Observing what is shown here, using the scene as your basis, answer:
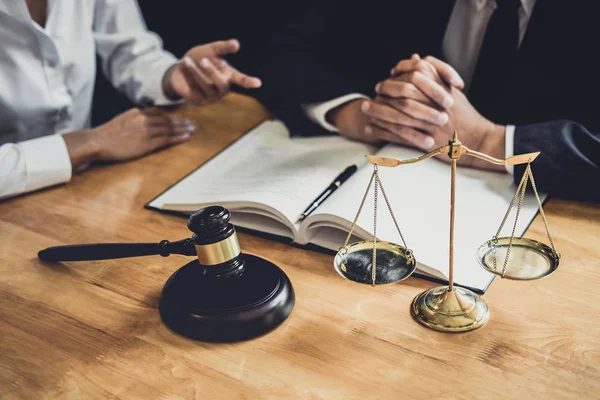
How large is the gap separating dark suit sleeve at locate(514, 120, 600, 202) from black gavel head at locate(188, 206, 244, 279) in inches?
27.4

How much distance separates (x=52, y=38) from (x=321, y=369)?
52.4 inches

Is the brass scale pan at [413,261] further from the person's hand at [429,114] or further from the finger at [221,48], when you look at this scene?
the finger at [221,48]

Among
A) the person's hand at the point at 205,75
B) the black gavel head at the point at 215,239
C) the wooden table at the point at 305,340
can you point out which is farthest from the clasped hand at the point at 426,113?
the black gavel head at the point at 215,239

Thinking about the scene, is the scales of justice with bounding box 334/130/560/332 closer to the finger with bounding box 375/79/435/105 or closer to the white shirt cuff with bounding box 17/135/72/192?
the finger with bounding box 375/79/435/105

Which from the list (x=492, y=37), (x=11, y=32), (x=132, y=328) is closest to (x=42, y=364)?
(x=132, y=328)

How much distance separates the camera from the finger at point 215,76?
6.07ft

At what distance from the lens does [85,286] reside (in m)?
1.18

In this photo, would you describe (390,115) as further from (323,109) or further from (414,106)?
(323,109)

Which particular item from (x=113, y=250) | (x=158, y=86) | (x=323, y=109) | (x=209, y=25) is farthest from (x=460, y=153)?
(x=209, y=25)

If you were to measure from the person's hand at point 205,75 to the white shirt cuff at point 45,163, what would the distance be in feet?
1.47

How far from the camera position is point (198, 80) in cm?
189

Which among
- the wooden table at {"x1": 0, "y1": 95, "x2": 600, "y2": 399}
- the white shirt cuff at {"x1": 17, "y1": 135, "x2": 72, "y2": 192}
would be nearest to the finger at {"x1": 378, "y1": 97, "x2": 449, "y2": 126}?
the wooden table at {"x1": 0, "y1": 95, "x2": 600, "y2": 399}

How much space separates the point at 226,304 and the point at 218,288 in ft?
0.15

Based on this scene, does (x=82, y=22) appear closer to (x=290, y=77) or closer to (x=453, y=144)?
(x=290, y=77)
